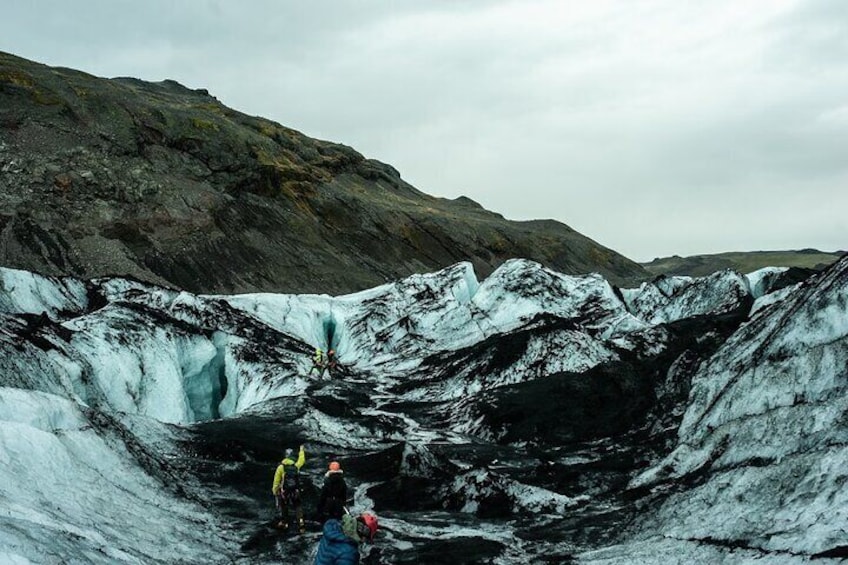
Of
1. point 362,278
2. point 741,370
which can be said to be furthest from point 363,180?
point 741,370

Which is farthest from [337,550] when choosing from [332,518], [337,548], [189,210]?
[189,210]

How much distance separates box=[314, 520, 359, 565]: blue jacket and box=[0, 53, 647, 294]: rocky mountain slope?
7843 centimetres

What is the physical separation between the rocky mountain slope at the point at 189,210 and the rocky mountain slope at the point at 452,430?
39.9 m

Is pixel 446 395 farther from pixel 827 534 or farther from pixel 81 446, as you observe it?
pixel 827 534

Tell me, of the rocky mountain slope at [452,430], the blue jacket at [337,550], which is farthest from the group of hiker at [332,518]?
the rocky mountain slope at [452,430]

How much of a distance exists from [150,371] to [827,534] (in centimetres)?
3019

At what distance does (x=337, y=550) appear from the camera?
10758 millimetres

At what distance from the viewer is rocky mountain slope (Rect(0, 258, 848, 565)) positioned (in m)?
14.9

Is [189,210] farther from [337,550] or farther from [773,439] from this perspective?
[337,550]

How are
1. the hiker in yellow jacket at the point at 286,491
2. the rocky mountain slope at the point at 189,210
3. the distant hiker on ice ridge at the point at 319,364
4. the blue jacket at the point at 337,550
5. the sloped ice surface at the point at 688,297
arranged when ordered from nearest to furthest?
the blue jacket at the point at 337,550 → the hiker in yellow jacket at the point at 286,491 → the distant hiker on ice ridge at the point at 319,364 → the sloped ice surface at the point at 688,297 → the rocky mountain slope at the point at 189,210

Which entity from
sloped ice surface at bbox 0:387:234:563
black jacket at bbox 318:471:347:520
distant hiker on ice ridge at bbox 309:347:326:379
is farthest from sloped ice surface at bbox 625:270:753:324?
sloped ice surface at bbox 0:387:234:563

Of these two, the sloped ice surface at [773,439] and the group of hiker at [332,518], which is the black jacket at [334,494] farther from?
the sloped ice surface at [773,439]

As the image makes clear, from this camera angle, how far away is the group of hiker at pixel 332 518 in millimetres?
10781

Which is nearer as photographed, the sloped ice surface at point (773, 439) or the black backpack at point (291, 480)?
the sloped ice surface at point (773, 439)
